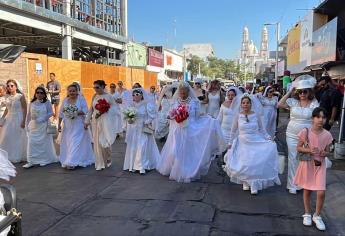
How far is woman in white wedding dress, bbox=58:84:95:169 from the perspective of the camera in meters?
8.93

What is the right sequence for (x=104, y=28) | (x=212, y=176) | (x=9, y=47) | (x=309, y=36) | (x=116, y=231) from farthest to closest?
(x=309, y=36) → (x=104, y=28) → (x=212, y=176) → (x=9, y=47) → (x=116, y=231)

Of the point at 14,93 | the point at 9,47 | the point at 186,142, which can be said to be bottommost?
the point at 186,142

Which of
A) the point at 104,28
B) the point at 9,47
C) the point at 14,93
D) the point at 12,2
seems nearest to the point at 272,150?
the point at 9,47

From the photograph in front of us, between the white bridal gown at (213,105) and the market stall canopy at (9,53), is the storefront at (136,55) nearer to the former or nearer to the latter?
the white bridal gown at (213,105)

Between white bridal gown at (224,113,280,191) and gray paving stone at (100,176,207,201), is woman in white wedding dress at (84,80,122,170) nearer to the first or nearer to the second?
gray paving stone at (100,176,207,201)

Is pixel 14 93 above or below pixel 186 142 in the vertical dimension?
above

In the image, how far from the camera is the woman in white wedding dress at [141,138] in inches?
337

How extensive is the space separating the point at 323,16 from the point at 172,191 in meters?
23.4

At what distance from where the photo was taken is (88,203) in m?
6.33

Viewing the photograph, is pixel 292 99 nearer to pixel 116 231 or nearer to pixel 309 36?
pixel 116 231

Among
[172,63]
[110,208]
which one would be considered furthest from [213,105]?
[172,63]

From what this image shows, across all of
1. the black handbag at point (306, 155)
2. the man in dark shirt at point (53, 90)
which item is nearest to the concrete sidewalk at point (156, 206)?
the black handbag at point (306, 155)

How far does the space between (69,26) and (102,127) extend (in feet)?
40.7

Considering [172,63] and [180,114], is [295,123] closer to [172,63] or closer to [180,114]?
[180,114]
